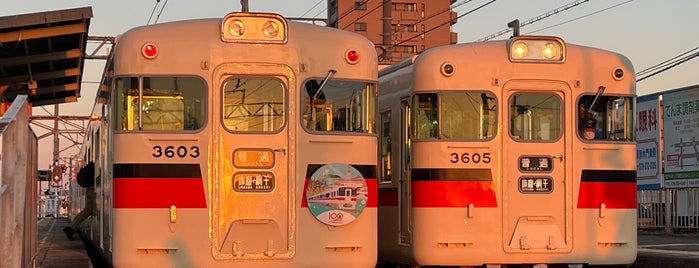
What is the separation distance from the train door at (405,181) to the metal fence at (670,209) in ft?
37.0

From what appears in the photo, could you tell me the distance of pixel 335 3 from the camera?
80.9m

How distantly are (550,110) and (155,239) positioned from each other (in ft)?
14.6

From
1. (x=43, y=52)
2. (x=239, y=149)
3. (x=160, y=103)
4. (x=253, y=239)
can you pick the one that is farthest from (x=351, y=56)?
(x=43, y=52)

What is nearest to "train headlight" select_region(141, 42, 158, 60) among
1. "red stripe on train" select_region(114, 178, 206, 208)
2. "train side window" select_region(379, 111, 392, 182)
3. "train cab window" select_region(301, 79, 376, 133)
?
"red stripe on train" select_region(114, 178, 206, 208)

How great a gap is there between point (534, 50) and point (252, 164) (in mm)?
3492

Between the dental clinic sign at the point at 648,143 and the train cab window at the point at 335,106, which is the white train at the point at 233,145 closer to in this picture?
the train cab window at the point at 335,106

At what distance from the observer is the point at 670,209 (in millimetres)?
22031

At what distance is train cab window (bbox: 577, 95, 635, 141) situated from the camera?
11.3 metres

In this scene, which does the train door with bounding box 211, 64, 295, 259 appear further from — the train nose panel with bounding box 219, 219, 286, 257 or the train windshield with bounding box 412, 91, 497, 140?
the train windshield with bounding box 412, 91, 497, 140

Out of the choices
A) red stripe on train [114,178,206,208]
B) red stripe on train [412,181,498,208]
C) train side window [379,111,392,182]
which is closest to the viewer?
red stripe on train [114,178,206,208]

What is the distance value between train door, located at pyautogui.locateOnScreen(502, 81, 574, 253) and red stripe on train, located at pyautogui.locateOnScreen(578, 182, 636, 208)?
0.17m

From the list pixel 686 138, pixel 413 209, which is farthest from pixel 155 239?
pixel 686 138

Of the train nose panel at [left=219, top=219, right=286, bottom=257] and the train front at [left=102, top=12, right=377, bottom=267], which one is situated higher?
the train front at [left=102, top=12, right=377, bottom=267]

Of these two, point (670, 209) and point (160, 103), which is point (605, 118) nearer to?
point (160, 103)
